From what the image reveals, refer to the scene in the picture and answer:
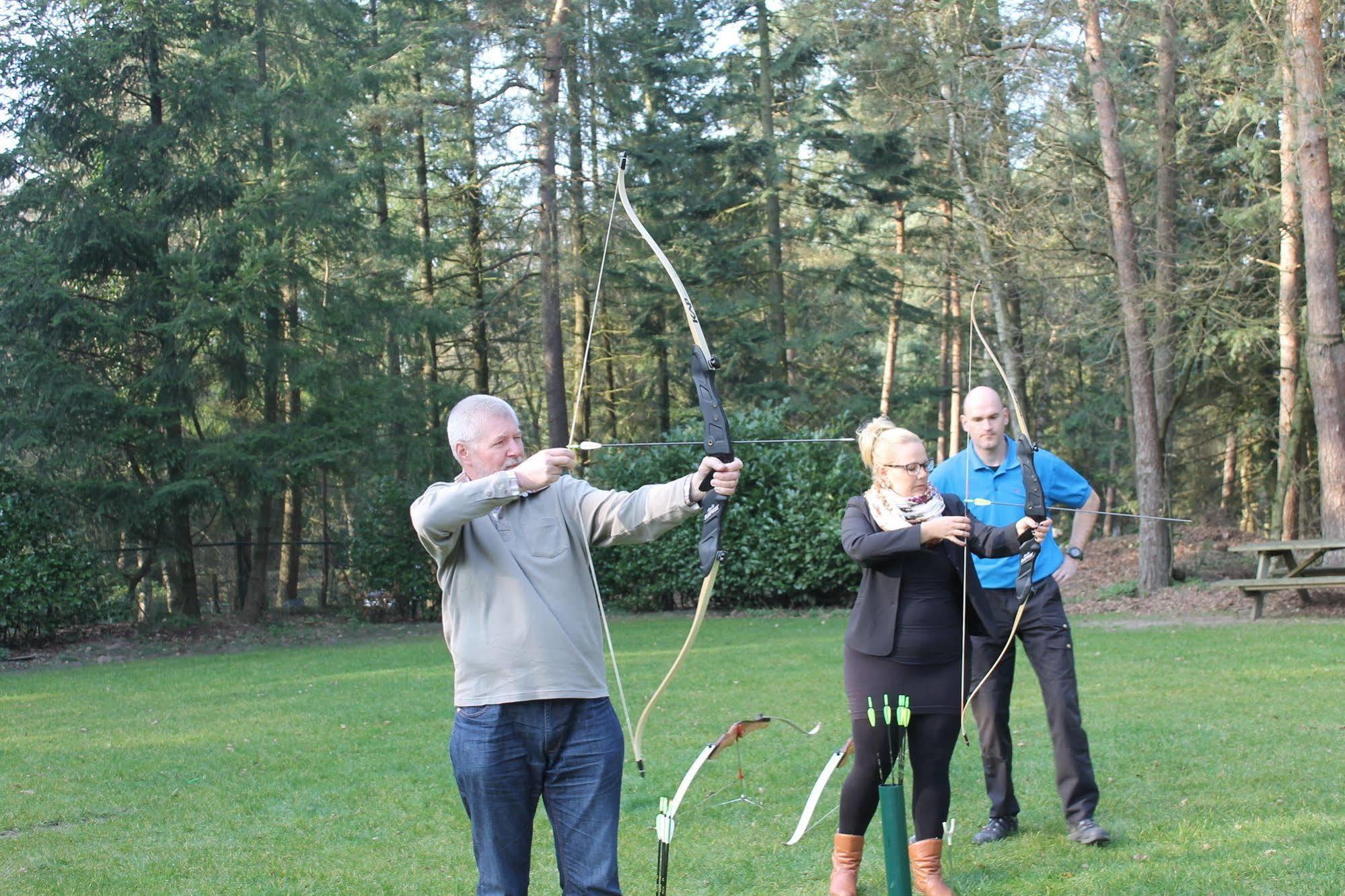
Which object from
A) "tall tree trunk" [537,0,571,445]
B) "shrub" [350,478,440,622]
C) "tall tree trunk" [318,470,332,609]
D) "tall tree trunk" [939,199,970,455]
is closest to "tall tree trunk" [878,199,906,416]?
"tall tree trunk" [939,199,970,455]

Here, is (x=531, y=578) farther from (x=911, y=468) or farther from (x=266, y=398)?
(x=266, y=398)

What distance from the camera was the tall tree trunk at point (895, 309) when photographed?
74.5 feet

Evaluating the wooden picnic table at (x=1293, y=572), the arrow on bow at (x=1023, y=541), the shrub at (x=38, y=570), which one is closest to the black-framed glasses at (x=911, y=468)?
the arrow on bow at (x=1023, y=541)

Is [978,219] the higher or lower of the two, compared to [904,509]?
higher

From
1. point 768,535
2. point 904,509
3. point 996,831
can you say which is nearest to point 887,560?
point 904,509

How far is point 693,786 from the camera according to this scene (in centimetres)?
577

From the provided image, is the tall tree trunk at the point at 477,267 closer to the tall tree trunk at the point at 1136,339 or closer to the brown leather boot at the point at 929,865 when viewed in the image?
the tall tree trunk at the point at 1136,339

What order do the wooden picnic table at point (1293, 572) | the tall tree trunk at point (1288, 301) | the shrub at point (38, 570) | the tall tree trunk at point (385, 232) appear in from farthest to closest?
the tall tree trunk at point (385, 232) → the shrub at point (38, 570) → the tall tree trunk at point (1288, 301) → the wooden picnic table at point (1293, 572)

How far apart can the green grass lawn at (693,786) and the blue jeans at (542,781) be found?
1.46 m

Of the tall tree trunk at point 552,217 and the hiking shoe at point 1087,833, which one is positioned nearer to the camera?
the hiking shoe at point 1087,833

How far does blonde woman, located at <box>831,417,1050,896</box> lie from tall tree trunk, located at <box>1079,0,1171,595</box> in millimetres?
11246

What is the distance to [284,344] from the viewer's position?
1523 centimetres

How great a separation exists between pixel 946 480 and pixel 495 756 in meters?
2.39

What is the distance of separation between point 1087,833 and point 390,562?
1333 cm
